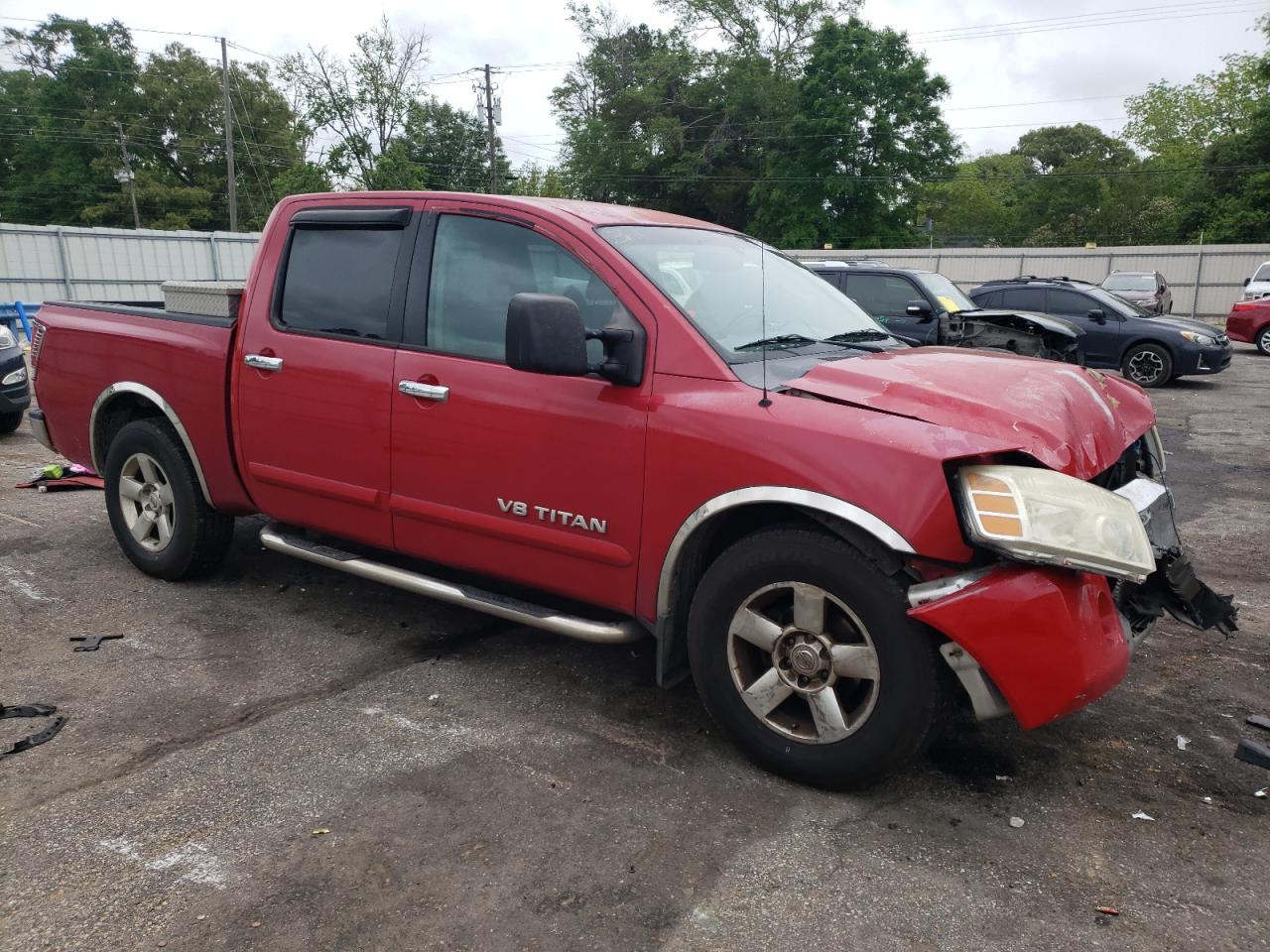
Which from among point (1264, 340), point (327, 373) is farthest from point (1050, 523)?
point (1264, 340)

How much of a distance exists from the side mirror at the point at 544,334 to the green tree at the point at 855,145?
44.9 meters

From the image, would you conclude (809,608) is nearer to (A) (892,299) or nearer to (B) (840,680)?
(B) (840,680)

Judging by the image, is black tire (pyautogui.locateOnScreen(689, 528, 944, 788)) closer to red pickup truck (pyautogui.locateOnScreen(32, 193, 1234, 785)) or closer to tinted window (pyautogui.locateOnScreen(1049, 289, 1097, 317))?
red pickup truck (pyautogui.locateOnScreen(32, 193, 1234, 785))

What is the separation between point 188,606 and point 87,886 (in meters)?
2.30

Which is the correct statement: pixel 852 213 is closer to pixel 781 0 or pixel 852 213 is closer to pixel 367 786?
pixel 781 0

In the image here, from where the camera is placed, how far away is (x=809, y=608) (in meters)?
2.99

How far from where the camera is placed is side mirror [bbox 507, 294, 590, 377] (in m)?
3.12

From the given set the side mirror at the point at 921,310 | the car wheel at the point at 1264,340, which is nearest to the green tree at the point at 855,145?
the car wheel at the point at 1264,340

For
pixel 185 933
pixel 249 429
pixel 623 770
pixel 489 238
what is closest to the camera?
pixel 185 933

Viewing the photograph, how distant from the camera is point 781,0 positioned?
51.6 metres

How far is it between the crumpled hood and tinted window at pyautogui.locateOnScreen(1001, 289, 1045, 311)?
1213cm

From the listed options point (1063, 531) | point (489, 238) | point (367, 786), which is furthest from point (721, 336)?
point (367, 786)

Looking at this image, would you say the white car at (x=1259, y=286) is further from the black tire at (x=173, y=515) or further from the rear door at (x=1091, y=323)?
the black tire at (x=173, y=515)

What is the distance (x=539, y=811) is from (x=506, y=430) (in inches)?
52.5
